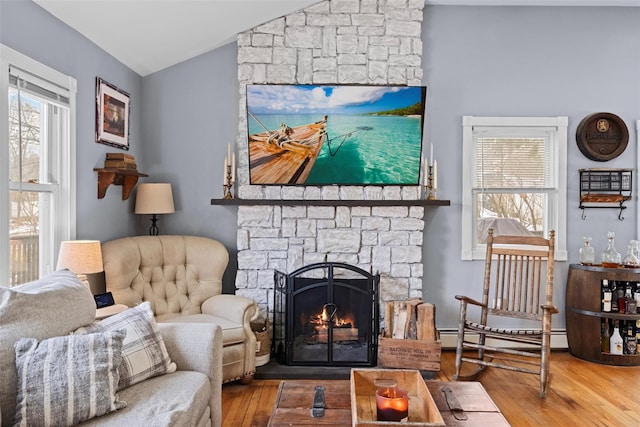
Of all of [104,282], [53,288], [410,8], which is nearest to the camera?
[53,288]

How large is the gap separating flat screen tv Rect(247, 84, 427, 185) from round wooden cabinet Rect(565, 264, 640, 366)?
1.62m

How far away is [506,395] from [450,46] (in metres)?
2.83

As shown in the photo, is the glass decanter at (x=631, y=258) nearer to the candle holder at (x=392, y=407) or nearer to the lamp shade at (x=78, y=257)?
the candle holder at (x=392, y=407)

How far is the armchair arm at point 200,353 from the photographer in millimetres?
2295

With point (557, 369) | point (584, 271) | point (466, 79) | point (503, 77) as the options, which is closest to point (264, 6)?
point (466, 79)

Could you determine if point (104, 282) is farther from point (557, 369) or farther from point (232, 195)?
point (557, 369)

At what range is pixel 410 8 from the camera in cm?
402

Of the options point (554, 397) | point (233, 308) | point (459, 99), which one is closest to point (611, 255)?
point (554, 397)

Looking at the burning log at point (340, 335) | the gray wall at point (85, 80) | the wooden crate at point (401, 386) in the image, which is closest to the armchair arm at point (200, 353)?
the wooden crate at point (401, 386)

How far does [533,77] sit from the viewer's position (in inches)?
165

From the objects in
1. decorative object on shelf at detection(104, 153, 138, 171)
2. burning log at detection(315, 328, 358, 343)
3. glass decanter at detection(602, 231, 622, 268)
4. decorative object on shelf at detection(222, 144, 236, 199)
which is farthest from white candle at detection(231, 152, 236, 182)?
glass decanter at detection(602, 231, 622, 268)

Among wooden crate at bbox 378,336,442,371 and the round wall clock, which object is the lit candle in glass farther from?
the round wall clock

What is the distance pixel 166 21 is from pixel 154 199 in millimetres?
1372

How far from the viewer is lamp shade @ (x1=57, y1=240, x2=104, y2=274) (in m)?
2.75
